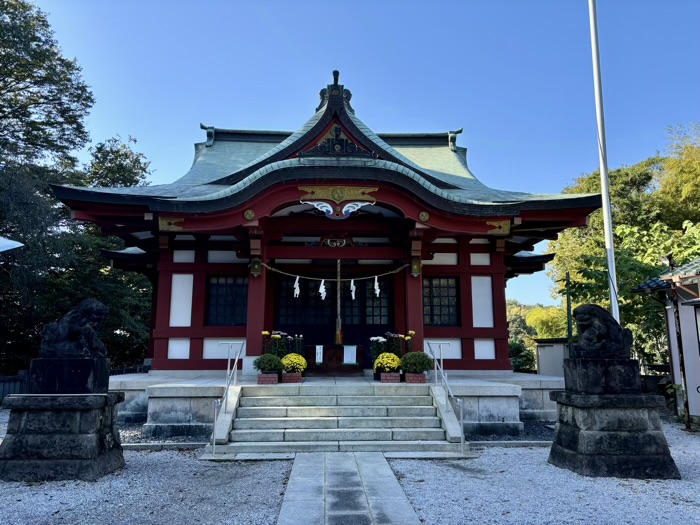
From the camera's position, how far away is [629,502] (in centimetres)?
474

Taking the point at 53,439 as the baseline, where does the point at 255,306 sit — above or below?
above

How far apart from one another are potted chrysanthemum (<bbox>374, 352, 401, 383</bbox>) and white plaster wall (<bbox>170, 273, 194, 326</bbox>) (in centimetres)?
516

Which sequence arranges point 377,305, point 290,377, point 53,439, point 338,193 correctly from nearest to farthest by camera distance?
point 53,439
point 290,377
point 338,193
point 377,305

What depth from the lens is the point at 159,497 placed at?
4938 mm

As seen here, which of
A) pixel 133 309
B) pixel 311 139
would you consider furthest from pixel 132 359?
pixel 311 139

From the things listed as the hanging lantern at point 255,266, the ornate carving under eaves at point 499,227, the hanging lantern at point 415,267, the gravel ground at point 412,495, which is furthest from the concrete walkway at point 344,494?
the ornate carving under eaves at point 499,227

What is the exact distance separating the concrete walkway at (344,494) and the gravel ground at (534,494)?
0.73 feet

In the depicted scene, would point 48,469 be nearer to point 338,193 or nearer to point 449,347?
point 338,193

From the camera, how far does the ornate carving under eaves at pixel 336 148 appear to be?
10.9 meters

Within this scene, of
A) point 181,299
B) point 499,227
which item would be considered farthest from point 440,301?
point 181,299

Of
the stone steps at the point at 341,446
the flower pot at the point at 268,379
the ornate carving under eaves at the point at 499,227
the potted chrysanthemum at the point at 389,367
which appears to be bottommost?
the stone steps at the point at 341,446

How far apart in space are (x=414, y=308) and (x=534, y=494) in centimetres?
581

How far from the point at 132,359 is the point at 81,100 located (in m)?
12.0

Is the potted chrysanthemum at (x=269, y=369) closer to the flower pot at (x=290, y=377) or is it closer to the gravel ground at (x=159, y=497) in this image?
the flower pot at (x=290, y=377)
